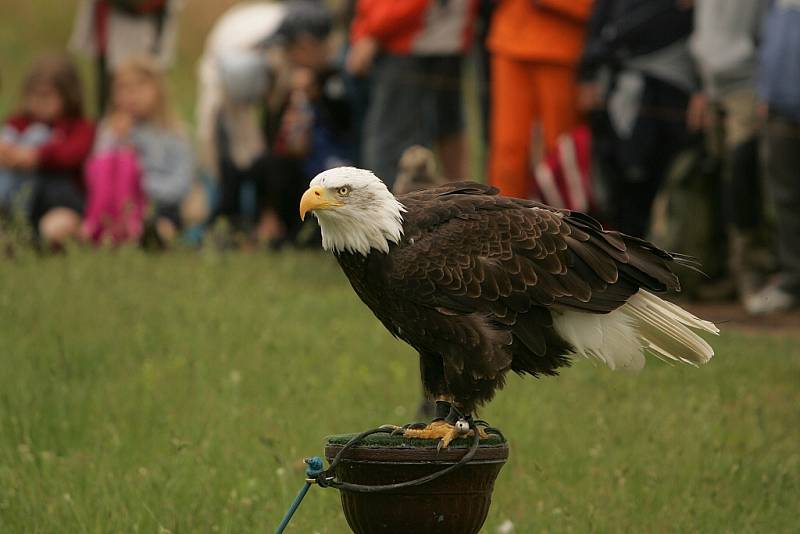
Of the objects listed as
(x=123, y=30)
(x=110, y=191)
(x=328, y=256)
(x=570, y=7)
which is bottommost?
(x=328, y=256)

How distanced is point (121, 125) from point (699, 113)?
4900 mm

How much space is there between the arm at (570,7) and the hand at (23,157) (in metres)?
4.31

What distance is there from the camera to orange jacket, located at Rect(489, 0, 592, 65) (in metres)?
10.6

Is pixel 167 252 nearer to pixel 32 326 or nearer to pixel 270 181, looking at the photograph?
pixel 270 181

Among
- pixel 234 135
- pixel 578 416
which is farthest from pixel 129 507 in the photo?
pixel 234 135

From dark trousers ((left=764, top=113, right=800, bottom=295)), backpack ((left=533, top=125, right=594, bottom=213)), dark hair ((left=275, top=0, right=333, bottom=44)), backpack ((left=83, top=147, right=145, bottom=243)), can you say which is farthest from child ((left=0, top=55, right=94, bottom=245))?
dark trousers ((left=764, top=113, right=800, bottom=295))

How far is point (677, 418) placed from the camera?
6879mm

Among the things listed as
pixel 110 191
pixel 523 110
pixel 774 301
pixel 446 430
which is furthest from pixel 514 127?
pixel 446 430

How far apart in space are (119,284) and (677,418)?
4390mm

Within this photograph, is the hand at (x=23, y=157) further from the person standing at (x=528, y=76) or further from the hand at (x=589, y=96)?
the hand at (x=589, y=96)

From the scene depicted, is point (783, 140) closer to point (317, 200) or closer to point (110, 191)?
point (110, 191)

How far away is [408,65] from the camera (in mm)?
11016

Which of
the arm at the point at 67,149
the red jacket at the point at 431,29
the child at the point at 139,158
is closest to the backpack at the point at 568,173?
the red jacket at the point at 431,29

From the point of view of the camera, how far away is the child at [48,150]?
1205cm
